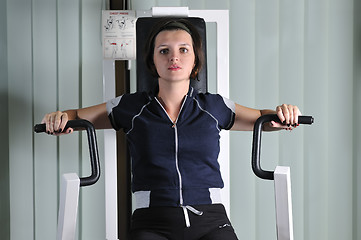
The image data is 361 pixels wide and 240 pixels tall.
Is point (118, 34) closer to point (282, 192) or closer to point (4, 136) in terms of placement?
point (4, 136)

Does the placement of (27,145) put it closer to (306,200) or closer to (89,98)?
(89,98)

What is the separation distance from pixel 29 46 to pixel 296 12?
4.35ft

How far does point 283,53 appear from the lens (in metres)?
2.31

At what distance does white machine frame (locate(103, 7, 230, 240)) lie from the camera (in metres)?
1.88

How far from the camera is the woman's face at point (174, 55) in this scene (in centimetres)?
168

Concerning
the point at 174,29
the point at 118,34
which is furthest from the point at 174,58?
the point at 118,34

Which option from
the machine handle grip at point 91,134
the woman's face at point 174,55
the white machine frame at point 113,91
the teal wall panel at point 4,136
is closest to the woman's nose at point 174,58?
the woman's face at point 174,55

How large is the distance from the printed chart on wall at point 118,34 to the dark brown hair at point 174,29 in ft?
0.55

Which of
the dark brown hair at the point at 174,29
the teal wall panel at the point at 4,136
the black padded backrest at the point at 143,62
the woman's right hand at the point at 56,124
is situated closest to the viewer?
the woman's right hand at the point at 56,124

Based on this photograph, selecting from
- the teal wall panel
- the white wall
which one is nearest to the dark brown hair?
the white wall

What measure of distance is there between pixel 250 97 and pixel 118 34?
754 millimetres

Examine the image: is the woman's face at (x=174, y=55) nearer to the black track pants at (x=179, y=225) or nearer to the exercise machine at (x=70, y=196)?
the exercise machine at (x=70, y=196)

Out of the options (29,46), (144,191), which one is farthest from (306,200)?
(29,46)

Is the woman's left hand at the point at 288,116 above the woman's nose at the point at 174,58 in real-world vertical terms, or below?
below
